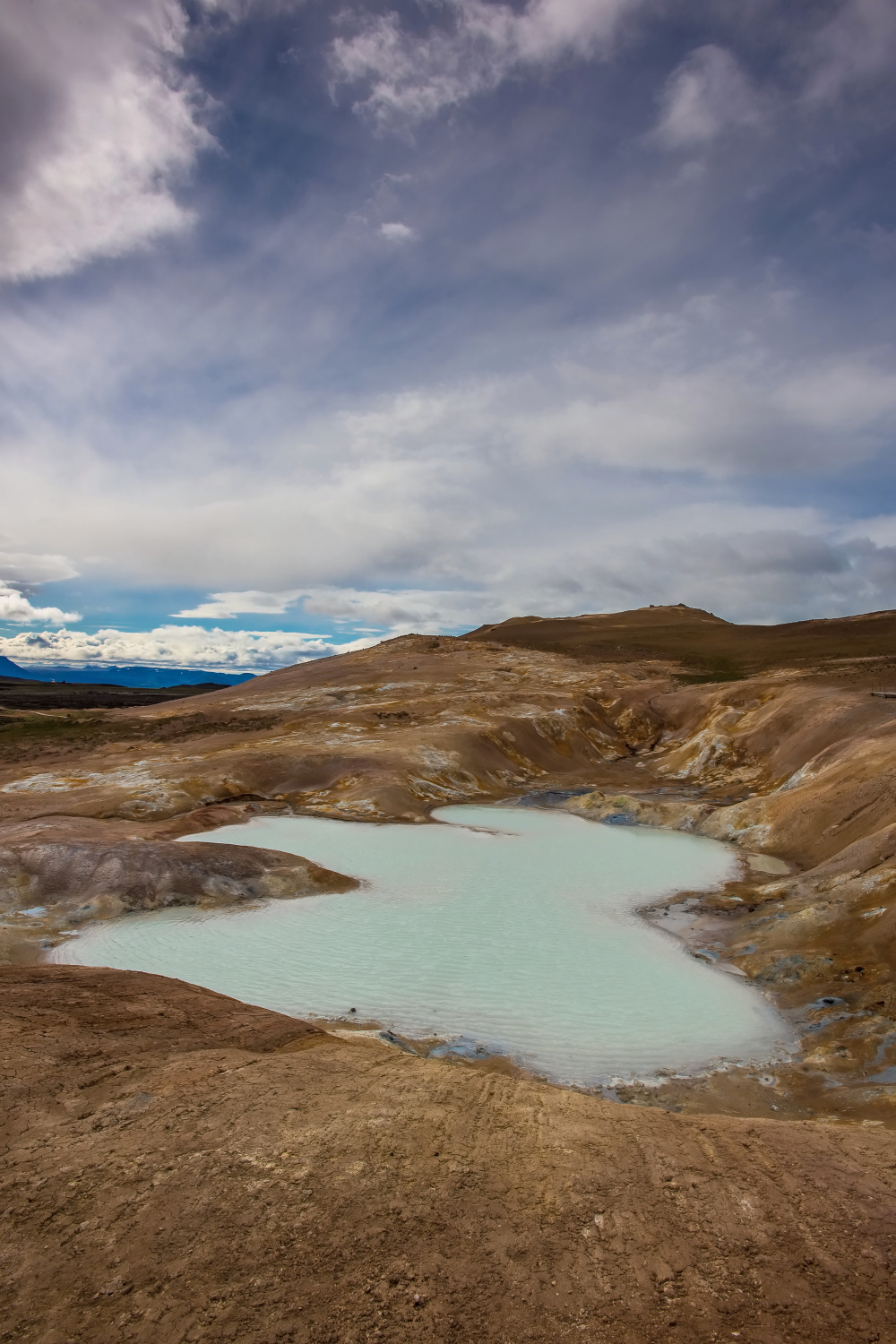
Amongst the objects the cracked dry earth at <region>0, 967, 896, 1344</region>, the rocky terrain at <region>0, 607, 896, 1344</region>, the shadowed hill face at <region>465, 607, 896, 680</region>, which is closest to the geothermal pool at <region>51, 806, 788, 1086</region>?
the rocky terrain at <region>0, 607, 896, 1344</region>

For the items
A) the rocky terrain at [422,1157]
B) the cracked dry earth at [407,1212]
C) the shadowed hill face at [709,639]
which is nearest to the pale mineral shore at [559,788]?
the rocky terrain at [422,1157]

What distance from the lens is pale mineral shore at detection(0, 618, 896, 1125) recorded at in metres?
16.9

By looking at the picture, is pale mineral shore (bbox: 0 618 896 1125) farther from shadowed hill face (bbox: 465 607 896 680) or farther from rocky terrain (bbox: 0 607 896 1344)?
shadowed hill face (bbox: 465 607 896 680)

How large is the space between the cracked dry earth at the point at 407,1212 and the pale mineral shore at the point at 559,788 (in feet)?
16.1

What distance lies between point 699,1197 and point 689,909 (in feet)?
56.6

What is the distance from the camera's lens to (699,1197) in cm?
726

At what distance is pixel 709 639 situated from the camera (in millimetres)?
120562

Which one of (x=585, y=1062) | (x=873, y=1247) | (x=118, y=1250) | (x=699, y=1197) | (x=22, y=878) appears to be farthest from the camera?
(x=22, y=878)

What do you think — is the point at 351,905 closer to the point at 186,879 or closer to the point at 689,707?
the point at 186,879

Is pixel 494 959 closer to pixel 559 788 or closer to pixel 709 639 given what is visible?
pixel 559 788

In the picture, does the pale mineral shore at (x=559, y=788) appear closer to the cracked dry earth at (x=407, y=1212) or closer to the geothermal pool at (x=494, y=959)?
the geothermal pool at (x=494, y=959)

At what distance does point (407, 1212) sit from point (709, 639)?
12414cm

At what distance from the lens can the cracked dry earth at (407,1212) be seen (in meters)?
5.69

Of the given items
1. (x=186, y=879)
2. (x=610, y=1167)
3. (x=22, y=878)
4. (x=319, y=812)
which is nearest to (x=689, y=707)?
(x=319, y=812)
